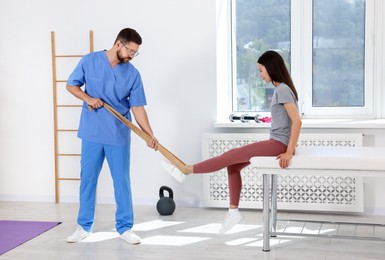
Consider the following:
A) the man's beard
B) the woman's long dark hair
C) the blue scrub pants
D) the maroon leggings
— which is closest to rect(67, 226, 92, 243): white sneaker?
the blue scrub pants

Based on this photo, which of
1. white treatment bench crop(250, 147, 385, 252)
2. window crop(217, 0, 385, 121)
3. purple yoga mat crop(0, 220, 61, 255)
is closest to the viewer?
white treatment bench crop(250, 147, 385, 252)

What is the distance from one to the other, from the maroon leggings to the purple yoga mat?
4.22 ft

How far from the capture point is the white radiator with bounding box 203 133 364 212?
16.6ft

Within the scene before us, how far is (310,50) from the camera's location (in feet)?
17.6

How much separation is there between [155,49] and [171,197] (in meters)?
1.26

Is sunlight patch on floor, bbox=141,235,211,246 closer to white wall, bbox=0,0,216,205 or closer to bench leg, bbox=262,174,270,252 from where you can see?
bench leg, bbox=262,174,270,252

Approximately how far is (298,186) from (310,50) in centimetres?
114

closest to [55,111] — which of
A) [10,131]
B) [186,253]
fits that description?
[10,131]

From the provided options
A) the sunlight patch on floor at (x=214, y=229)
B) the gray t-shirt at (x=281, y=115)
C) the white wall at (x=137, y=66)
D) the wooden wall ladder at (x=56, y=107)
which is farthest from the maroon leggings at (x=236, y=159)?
the wooden wall ladder at (x=56, y=107)

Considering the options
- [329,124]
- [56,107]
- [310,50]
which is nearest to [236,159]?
[329,124]

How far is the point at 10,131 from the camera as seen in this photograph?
5.80 metres

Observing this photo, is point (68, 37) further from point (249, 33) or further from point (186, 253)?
point (186, 253)

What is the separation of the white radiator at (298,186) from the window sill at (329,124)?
8 centimetres

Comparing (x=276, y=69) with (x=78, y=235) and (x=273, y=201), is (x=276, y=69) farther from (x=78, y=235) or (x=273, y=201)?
(x=78, y=235)
